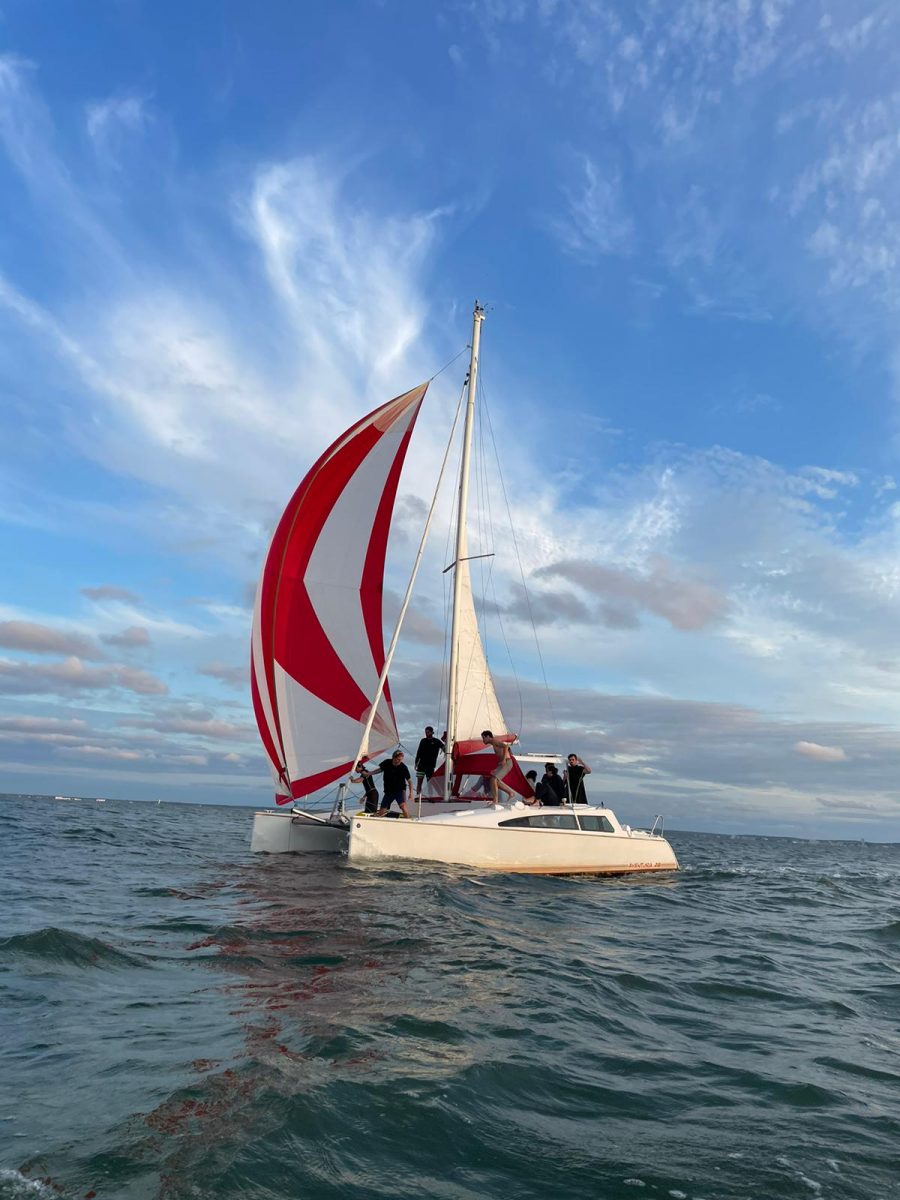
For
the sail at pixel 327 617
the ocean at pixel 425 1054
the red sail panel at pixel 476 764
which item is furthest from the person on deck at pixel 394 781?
the ocean at pixel 425 1054

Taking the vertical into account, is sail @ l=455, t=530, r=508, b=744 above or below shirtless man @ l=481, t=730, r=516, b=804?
above

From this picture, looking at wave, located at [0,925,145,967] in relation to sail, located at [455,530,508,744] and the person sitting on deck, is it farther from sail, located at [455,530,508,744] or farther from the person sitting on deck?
sail, located at [455,530,508,744]

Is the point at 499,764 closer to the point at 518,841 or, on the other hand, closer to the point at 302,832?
the point at 518,841

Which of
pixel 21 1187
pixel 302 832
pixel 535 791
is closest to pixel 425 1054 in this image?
pixel 21 1187

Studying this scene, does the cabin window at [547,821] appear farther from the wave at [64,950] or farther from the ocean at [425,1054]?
the wave at [64,950]

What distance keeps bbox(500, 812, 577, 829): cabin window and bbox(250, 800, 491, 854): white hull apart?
2.86 feet

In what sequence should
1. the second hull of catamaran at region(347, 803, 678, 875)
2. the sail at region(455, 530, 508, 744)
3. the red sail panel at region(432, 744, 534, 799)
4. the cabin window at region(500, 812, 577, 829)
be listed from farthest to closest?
1. the sail at region(455, 530, 508, 744)
2. the red sail panel at region(432, 744, 534, 799)
3. the cabin window at region(500, 812, 577, 829)
4. the second hull of catamaran at region(347, 803, 678, 875)

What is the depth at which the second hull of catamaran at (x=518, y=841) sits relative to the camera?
12141 mm

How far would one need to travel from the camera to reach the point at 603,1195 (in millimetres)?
3186

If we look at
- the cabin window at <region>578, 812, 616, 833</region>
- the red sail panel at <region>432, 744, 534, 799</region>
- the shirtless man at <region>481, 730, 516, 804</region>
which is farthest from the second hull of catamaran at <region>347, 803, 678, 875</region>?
the red sail panel at <region>432, 744, 534, 799</region>

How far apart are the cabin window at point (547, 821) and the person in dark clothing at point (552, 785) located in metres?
1.17

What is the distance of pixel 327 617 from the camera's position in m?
→ 15.2

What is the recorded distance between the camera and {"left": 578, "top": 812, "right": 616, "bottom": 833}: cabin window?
1438 centimetres

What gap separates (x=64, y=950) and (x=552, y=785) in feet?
33.6
